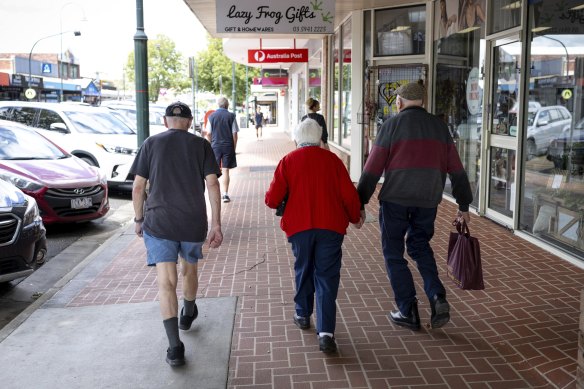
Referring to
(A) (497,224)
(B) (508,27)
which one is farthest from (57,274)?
(B) (508,27)

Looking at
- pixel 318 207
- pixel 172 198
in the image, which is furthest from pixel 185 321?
pixel 318 207

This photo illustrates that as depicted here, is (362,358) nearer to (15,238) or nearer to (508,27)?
(15,238)

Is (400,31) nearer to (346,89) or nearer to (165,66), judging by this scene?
(346,89)

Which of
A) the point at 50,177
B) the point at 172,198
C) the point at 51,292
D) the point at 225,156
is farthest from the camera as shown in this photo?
the point at 225,156

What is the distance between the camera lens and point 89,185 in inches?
350

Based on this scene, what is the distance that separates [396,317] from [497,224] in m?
4.08

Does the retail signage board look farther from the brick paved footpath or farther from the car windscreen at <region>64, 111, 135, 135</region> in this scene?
the brick paved footpath

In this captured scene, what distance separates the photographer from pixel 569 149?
21.9 ft

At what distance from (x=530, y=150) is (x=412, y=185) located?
3.65m

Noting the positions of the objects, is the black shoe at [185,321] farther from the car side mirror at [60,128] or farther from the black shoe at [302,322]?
the car side mirror at [60,128]

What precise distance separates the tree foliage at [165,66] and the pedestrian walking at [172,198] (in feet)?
204

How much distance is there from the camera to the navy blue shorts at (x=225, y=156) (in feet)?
33.7

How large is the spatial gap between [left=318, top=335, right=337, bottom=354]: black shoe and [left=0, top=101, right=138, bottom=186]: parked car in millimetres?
8442

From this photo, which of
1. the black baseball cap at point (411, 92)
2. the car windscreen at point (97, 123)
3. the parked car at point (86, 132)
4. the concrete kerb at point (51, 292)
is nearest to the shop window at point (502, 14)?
the black baseball cap at point (411, 92)
